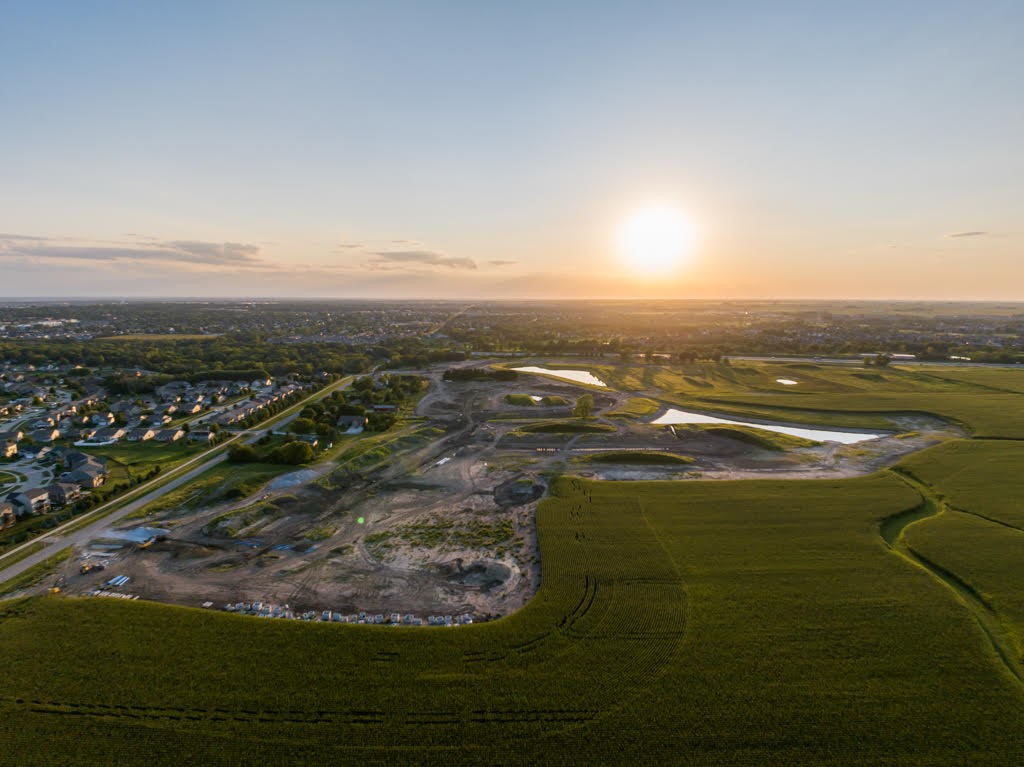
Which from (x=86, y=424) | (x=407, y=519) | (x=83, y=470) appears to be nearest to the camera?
(x=407, y=519)

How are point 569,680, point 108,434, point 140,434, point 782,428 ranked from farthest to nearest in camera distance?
point 782,428, point 140,434, point 108,434, point 569,680

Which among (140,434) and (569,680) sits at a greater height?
(140,434)

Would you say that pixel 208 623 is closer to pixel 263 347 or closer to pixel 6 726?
pixel 6 726

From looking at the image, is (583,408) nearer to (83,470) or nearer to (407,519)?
(407,519)

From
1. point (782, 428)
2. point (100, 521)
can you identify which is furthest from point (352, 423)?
point (782, 428)

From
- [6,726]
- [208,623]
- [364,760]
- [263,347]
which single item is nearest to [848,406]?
[364,760]

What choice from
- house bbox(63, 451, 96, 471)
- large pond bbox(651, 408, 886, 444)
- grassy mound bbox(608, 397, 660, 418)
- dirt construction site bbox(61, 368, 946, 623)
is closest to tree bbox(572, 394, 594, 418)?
dirt construction site bbox(61, 368, 946, 623)

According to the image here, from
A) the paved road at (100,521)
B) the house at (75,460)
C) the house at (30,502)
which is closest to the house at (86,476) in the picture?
the house at (75,460)
